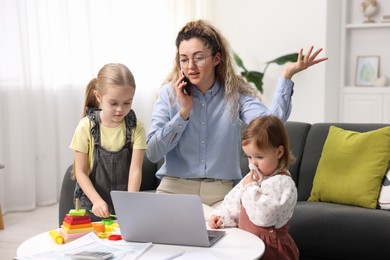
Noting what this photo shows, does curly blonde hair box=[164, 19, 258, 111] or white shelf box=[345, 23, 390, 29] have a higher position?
white shelf box=[345, 23, 390, 29]

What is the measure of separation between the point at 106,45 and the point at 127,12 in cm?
38

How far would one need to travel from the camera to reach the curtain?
4.57 metres

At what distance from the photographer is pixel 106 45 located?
A: 17.2 ft

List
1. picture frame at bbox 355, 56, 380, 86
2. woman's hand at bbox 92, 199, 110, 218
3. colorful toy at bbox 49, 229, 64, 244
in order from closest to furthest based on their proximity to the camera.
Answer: colorful toy at bbox 49, 229, 64, 244 < woman's hand at bbox 92, 199, 110, 218 < picture frame at bbox 355, 56, 380, 86

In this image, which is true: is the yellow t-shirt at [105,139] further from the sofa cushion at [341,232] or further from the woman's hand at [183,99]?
the sofa cushion at [341,232]

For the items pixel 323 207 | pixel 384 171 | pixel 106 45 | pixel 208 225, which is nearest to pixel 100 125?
pixel 208 225

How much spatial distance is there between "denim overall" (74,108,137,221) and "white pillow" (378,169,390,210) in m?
1.30

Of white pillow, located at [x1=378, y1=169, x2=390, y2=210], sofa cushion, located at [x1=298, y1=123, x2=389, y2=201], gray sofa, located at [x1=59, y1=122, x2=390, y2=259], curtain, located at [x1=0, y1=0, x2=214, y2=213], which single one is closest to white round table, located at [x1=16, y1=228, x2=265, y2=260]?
gray sofa, located at [x1=59, y1=122, x2=390, y2=259]

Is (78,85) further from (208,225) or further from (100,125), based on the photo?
(208,225)

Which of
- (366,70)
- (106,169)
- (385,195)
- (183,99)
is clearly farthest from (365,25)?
(106,169)

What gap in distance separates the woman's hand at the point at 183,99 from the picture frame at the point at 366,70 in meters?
3.90

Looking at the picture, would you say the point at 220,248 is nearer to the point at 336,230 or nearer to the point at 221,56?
the point at 221,56

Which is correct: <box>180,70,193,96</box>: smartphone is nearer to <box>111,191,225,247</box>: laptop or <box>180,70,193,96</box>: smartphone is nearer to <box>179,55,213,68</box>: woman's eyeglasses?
<box>179,55,213,68</box>: woman's eyeglasses

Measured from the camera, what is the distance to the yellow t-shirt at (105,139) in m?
2.50
